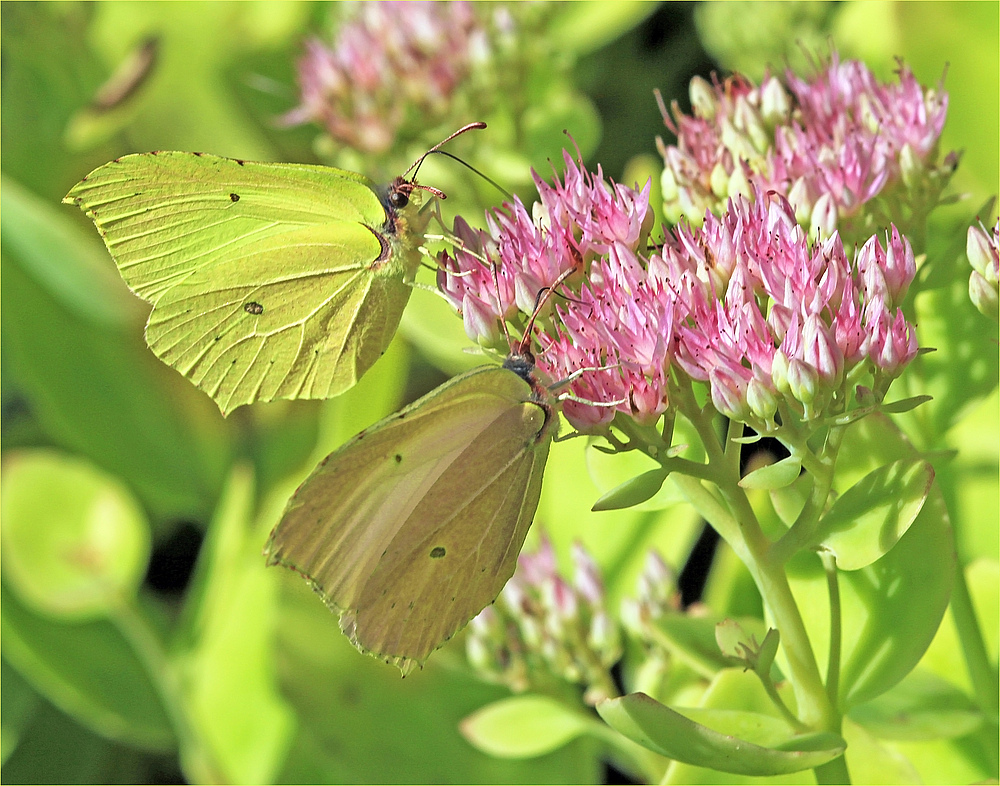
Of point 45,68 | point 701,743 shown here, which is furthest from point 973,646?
point 45,68

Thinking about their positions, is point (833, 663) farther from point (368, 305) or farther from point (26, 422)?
point (26, 422)

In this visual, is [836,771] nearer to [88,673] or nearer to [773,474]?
[773,474]

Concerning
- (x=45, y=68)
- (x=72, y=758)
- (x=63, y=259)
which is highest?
(x=45, y=68)

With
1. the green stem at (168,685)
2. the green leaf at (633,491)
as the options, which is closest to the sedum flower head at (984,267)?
the green leaf at (633,491)

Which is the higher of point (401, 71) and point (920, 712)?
point (401, 71)

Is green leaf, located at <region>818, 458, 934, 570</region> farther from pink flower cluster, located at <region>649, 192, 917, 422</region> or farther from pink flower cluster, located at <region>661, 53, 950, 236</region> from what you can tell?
pink flower cluster, located at <region>661, 53, 950, 236</region>

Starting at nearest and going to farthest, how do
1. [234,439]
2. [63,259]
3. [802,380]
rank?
[802,380] < [63,259] < [234,439]

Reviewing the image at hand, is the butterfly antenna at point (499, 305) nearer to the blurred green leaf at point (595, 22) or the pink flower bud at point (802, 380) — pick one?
the pink flower bud at point (802, 380)
